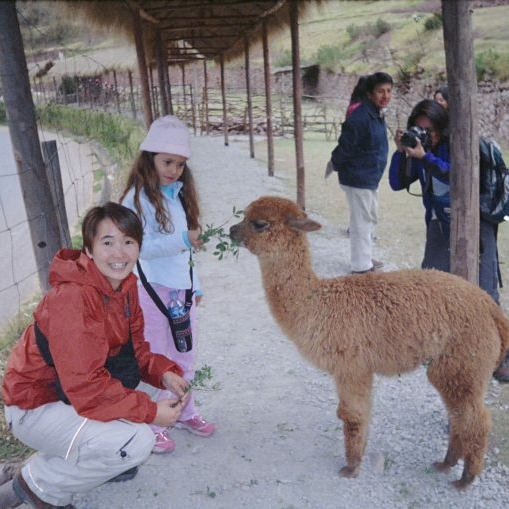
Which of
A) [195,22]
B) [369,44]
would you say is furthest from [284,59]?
[195,22]

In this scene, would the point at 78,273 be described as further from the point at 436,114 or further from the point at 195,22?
the point at 195,22

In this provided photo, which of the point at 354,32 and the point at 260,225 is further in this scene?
the point at 354,32

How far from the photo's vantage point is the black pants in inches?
137

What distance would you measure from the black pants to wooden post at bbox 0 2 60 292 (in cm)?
240

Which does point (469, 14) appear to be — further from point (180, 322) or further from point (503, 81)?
point (503, 81)

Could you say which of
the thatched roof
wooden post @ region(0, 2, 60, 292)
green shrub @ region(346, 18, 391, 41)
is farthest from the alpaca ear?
green shrub @ region(346, 18, 391, 41)

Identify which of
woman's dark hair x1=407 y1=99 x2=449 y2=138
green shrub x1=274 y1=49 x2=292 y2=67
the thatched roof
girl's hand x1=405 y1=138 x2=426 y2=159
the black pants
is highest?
green shrub x1=274 y1=49 x2=292 y2=67

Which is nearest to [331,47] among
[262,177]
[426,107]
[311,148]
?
[311,148]

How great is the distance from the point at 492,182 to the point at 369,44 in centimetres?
3034

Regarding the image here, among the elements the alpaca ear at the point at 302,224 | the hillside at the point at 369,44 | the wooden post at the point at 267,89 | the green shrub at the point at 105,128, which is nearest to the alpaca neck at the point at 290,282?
the alpaca ear at the point at 302,224

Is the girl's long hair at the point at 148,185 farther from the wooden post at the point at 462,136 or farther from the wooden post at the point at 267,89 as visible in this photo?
the wooden post at the point at 267,89

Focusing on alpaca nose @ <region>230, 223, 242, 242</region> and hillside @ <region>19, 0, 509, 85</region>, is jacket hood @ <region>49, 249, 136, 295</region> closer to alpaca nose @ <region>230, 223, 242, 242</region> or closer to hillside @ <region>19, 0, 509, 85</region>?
alpaca nose @ <region>230, 223, 242, 242</region>

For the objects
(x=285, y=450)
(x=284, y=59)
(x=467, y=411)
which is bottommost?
(x=285, y=450)

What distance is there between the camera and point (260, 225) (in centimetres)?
278
